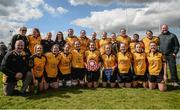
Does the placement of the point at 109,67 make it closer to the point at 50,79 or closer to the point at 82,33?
the point at 82,33

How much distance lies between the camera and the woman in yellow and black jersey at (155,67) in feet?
45.1

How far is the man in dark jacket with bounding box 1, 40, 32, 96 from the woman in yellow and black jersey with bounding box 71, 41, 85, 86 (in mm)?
2565

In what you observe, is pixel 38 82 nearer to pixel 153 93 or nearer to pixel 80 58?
pixel 80 58

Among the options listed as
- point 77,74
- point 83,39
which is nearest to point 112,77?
point 77,74

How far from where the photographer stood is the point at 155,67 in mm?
13812

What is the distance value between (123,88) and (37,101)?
4.18 m

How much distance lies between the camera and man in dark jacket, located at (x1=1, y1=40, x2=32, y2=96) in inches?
470

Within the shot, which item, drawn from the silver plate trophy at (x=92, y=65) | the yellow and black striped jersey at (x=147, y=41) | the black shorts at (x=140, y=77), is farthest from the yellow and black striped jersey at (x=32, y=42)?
the yellow and black striped jersey at (x=147, y=41)

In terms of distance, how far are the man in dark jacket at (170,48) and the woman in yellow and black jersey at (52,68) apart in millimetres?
5007

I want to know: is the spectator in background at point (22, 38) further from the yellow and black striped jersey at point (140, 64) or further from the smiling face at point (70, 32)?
the yellow and black striped jersey at point (140, 64)

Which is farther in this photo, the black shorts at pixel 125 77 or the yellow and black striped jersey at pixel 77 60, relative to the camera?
the yellow and black striped jersey at pixel 77 60

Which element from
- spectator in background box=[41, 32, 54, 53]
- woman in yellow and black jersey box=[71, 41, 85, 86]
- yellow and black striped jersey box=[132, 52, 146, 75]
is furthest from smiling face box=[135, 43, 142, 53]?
spectator in background box=[41, 32, 54, 53]

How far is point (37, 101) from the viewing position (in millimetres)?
11344

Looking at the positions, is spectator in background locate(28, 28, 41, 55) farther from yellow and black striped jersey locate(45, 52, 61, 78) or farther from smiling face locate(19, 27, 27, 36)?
yellow and black striped jersey locate(45, 52, 61, 78)
